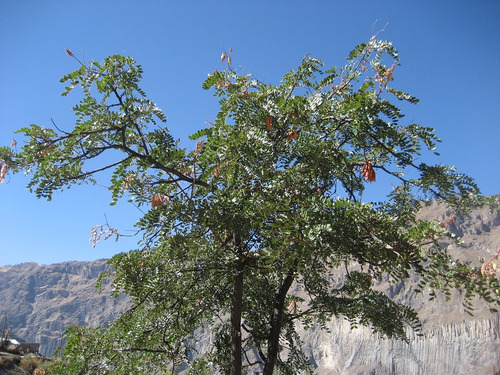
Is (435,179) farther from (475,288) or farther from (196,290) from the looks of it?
(196,290)

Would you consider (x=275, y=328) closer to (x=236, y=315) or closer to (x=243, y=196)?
(x=236, y=315)

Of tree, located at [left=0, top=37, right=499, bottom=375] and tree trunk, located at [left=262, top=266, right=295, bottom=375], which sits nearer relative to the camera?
tree, located at [left=0, top=37, right=499, bottom=375]

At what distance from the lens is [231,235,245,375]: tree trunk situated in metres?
5.11

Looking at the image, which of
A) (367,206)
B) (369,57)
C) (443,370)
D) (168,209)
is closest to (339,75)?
(369,57)

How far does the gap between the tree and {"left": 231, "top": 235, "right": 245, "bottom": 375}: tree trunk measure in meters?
0.02

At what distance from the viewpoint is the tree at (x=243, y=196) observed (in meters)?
3.89

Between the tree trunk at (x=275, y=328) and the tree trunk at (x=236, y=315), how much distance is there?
39cm

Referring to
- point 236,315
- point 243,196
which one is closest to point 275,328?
point 236,315

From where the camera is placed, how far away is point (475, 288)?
9.75ft

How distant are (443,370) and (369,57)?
532 ft

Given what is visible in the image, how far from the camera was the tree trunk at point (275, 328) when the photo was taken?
527 centimetres

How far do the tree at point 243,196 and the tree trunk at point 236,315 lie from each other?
16 mm

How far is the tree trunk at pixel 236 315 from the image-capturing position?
511 centimetres

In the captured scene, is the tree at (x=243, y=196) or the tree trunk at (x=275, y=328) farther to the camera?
the tree trunk at (x=275, y=328)
